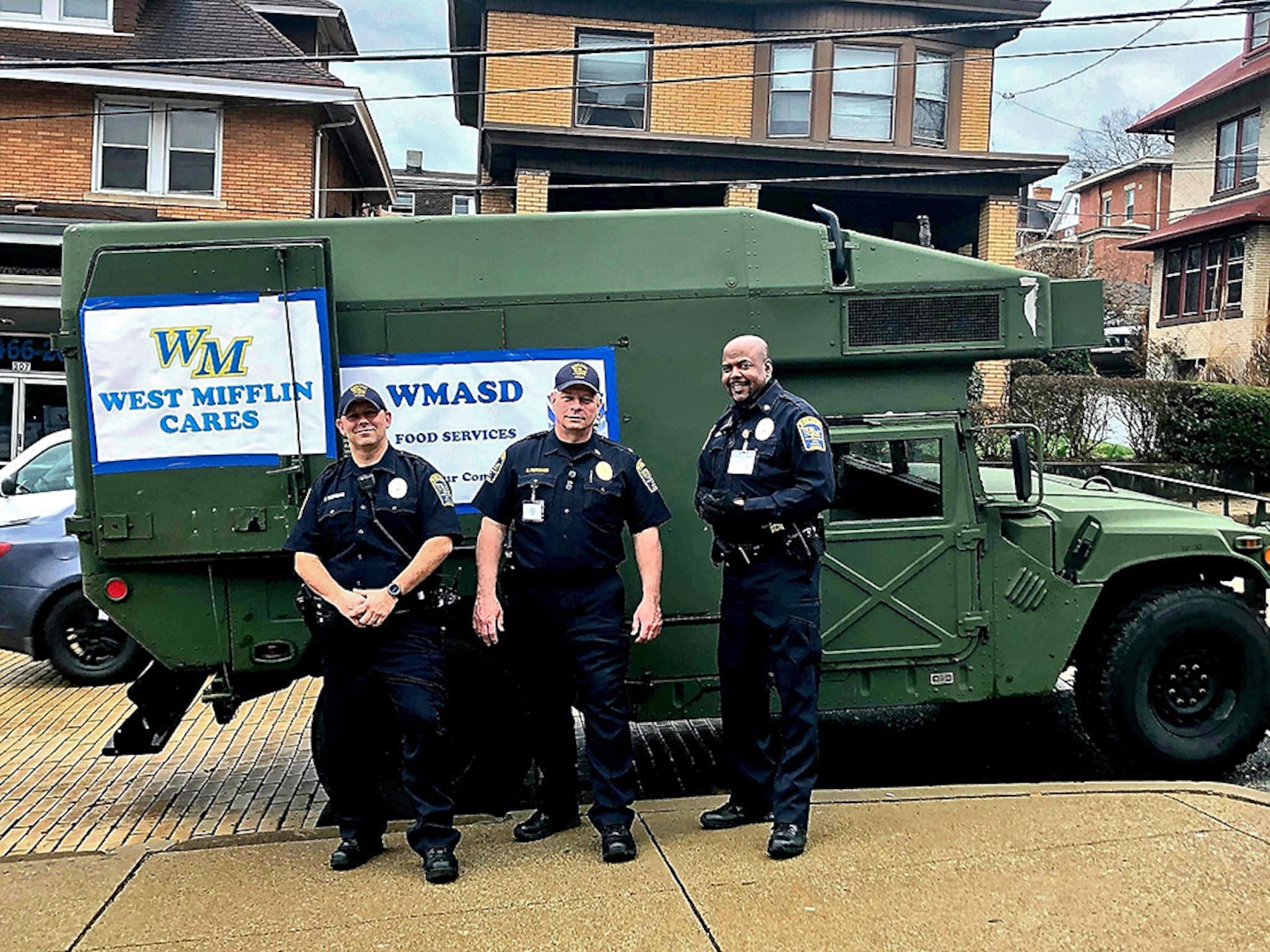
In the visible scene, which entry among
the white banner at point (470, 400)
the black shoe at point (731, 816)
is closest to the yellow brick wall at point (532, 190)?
the white banner at point (470, 400)

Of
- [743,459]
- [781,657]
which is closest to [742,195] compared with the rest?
[743,459]

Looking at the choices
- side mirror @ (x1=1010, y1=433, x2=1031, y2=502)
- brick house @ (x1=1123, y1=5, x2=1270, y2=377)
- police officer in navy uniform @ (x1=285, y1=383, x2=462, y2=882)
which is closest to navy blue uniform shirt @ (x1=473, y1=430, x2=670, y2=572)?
police officer in navy uniform @ (x1=285, y1=383, x2=462, y2=882)

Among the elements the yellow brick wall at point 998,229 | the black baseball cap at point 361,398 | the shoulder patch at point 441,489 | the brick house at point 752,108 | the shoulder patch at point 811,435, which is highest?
the brick house at point 752,108

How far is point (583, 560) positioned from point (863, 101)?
1822 centimetres

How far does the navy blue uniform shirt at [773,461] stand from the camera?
15.6 feet

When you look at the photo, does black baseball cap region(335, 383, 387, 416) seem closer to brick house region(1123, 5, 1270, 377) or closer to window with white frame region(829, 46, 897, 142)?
window with white frame region(829, 46, 897, 142)

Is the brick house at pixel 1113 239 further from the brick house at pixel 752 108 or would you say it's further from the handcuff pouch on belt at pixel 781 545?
the handcuff pouch on belt at pixel 781 545

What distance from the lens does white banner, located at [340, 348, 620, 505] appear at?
18.1 ft

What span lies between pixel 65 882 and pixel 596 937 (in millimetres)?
2123

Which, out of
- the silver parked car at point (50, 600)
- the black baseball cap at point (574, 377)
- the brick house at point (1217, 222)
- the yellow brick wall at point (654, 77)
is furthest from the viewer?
the brick house at point (1217, 222)

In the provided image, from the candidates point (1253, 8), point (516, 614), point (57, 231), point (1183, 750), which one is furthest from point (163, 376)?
point (57, 231)

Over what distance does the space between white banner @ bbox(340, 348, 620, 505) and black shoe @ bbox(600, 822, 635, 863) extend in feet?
5.38

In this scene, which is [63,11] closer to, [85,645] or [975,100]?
[85,645]

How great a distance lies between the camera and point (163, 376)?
5.34 metres
